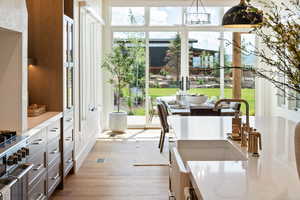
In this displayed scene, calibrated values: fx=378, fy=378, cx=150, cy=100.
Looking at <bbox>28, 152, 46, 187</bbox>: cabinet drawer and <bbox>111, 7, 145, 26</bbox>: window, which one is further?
<bbox>111, 7, 145, 26</bbox>: window

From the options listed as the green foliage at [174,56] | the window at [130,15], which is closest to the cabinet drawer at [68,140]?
the green foliage at [174,56]

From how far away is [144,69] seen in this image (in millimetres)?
9055

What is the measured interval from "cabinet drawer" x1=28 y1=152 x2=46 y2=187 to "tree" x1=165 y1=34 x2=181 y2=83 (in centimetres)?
590

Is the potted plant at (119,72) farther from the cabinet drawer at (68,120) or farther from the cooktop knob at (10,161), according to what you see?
the cooktop knob at (10,161)

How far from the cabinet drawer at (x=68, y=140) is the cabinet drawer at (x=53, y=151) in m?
0.27

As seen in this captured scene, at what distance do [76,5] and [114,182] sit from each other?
248cm

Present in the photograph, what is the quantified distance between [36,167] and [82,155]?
8.22 ft

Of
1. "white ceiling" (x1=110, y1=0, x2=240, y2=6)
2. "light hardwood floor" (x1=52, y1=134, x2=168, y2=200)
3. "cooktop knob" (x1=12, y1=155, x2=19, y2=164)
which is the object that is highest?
"white ceiling" (x1=110, y1=0, x2=240, y2=6)

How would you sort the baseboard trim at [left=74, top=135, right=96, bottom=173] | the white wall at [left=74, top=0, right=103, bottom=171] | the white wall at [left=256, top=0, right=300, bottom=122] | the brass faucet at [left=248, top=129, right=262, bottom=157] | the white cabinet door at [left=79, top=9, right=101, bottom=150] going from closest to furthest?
the brass faucet at [left=248, top=129, right=262, bottom=157] → the baseboard trim at [left=74, top=135, right=96, bottom=173] → the white wall at [left=74, top=0, right=103, bottom=171] → the white cabinet door at [left=79, top=9, right=101, bottom=150] → the white wall at [left=256, top=0, right=300, bottom=122]

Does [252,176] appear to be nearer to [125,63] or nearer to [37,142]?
[37,142]

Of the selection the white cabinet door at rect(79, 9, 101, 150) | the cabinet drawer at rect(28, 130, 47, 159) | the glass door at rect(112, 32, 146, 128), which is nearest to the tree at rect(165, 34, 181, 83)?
the glass door at rect(112, 32, 146, 128)

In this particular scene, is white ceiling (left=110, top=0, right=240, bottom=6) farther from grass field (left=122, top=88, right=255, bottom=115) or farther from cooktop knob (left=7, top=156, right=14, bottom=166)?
cooktop knob (left=7, top=156, right=14, bottom=166)

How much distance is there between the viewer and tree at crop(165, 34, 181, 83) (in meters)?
9.09

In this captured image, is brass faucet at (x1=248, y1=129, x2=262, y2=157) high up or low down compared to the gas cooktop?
up
